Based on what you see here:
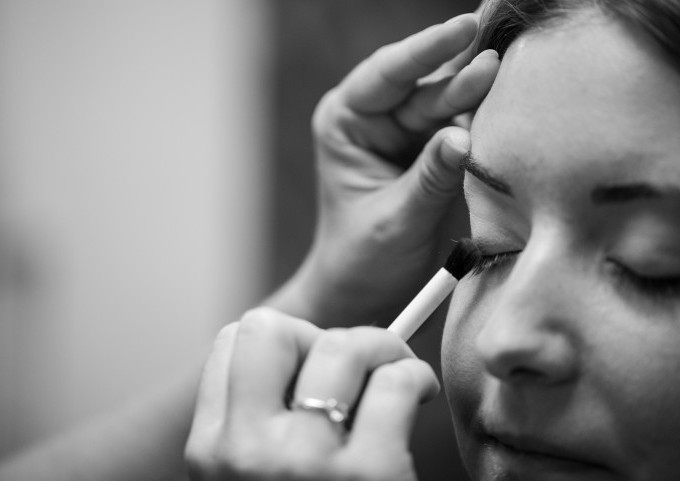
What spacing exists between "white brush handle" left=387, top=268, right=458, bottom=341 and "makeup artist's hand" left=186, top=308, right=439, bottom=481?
56 millimetres

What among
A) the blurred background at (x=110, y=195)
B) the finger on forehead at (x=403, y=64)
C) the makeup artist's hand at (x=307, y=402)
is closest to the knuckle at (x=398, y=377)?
the makeup artist's hand at (x=307, y=402)

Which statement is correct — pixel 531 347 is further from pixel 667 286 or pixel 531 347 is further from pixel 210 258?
pixel 210 258

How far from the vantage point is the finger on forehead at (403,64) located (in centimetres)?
55

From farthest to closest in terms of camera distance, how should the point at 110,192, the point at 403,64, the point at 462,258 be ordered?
1. the point at 110,192
2. the point at 403,64
3. the point at 462,258

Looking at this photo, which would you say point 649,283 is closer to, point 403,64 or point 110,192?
point 403,64

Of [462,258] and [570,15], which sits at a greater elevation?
[570,15]

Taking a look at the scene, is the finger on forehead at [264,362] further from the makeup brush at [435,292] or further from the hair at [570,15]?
the hair at [570,15]

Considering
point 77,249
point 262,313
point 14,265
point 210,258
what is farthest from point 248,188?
point 262,313

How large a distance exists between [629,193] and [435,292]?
15 cm

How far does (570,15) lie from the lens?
44 cm

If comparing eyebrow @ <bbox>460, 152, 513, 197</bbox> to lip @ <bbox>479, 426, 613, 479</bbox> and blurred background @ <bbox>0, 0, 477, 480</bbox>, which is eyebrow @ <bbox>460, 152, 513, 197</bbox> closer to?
lip @ <bbox>479, 426, 613, 479</bbox>

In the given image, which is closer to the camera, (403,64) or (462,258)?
(462,258)

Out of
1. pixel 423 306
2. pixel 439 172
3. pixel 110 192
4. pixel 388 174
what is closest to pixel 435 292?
pixel 423 306

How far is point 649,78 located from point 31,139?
181 cm
